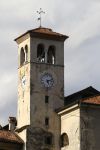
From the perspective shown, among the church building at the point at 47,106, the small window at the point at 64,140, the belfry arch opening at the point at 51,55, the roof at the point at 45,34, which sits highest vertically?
the roof at the point at 45,34

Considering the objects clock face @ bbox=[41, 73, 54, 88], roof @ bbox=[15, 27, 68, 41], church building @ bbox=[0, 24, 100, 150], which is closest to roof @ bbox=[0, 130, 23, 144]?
church building @ bbox=[0, 24, 100, 150]

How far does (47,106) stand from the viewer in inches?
2362

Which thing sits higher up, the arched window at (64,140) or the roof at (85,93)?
the roof at (85,93)

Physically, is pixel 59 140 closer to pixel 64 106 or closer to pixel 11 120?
pixel 64 106

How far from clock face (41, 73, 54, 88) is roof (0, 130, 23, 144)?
4.41 metres

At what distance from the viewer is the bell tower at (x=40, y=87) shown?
194 ft

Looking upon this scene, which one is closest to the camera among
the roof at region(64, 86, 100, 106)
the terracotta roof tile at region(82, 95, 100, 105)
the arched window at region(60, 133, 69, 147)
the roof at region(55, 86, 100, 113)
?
the terracotta roof tile at region(82, 95, 100, 105)

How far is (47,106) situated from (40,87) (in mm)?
1544

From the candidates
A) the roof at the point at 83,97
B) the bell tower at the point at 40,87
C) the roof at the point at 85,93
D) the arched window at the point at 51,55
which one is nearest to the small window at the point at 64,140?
the bell tower at the point at 40,87

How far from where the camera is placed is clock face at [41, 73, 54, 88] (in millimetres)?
60656

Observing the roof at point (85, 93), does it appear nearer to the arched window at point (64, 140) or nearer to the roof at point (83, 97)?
the roof at point (83, 97)

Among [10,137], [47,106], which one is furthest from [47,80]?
[10,137]

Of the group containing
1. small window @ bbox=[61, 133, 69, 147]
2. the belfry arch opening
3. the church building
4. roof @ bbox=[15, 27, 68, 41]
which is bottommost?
small window @ bbox=[61, 133, 69, 147]

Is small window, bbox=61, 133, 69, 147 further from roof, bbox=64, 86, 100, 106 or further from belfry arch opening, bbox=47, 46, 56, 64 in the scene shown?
belfry arch opening, bbox=47, 46, 56, 64
